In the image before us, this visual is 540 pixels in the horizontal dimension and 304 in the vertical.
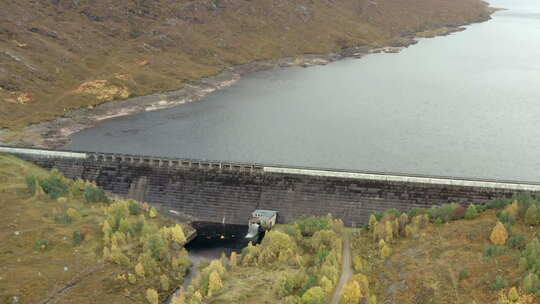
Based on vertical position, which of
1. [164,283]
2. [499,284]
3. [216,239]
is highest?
[499,284]

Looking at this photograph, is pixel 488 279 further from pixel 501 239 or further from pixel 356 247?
pixel 356 247

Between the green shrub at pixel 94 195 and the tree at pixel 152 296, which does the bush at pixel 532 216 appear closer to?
the tree at pixel 152 296

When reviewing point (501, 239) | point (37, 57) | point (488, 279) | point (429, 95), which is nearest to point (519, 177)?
point (501, 239)

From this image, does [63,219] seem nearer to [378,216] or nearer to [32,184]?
[32,184]

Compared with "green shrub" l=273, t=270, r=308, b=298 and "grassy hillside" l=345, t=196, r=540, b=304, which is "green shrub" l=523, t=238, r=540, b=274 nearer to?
"grassy hillside" l=345, t=196, r=540, b=304

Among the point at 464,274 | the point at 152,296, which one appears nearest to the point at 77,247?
the point at 152,296

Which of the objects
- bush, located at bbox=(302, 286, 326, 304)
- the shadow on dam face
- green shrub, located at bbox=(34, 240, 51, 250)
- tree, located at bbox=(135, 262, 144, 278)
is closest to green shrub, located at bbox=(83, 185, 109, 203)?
green shrub, located at bbox=(34, 240, 51, 250)

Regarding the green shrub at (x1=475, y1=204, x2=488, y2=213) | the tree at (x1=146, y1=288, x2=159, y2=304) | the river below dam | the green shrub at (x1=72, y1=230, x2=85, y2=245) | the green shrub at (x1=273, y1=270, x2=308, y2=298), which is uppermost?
the river below dam

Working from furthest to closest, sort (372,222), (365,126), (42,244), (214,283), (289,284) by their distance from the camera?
1. (365,126)
2. (42,244)
3. (372,222)
4. (214,283)
5. (289,284)
